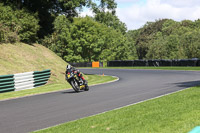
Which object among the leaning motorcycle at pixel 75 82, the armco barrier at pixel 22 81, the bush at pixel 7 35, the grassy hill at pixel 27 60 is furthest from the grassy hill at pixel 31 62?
the leaning motorcycle at pixel 75 82

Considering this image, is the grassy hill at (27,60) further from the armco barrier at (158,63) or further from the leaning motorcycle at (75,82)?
the armco barrier at (158,63)

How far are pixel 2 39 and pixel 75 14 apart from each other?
40.4 feet

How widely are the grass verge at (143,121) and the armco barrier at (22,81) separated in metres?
11.3

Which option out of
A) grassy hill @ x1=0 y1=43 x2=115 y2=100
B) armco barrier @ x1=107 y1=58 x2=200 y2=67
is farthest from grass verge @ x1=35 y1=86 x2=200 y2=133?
armco barrier @ x1=107 y1=58 x2=200 y2=67

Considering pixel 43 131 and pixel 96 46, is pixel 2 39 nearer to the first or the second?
pixel 43 131

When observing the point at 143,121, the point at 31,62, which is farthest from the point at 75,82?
the point at 31,62

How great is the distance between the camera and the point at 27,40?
3134 centimetres

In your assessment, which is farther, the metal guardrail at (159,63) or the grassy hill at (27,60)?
the metal guardrail at (159,63)

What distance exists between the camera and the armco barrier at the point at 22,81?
1867 cm

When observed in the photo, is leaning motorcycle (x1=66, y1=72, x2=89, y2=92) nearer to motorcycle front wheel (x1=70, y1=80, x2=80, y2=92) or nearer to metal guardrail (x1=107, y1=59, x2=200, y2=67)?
motorcycle front wheel (x1=70, y1=80, x2=80, y2=92)

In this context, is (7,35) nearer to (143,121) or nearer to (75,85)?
(75,85)

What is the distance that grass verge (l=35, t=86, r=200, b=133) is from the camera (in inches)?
261

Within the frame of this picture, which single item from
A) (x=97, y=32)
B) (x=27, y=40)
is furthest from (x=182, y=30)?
(x=27, y=40)

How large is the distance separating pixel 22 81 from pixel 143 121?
45.5 feet
